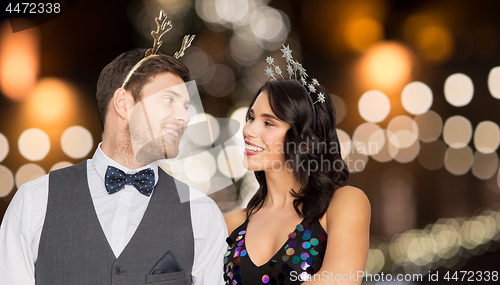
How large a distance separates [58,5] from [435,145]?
13.5 feet

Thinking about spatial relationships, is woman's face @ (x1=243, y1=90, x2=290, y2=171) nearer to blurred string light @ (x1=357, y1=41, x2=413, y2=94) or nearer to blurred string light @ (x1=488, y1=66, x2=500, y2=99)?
blurred string light @ (x1=357, y1=41, x2=413, y2=94)

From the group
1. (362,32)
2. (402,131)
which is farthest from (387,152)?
(362,32)

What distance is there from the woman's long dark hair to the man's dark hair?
1.73 feet

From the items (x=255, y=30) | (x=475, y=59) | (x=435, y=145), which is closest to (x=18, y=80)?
(x=255, y=30)

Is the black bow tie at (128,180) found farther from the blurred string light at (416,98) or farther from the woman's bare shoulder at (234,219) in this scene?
the blurred string light at (416,98)

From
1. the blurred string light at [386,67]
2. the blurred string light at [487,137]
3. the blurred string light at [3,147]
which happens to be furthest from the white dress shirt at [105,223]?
the blurred string light at [487,137]

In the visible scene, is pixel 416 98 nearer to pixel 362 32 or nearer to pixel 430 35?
pixel 430 35

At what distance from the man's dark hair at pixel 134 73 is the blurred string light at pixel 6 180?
236cm

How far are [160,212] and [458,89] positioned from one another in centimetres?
424

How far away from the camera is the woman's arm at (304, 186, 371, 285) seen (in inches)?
63.0

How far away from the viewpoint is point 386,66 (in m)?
4.45

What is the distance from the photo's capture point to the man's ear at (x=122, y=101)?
163 centimetres

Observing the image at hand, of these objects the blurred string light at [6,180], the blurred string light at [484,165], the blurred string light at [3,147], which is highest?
the blurred string light at [3,147]

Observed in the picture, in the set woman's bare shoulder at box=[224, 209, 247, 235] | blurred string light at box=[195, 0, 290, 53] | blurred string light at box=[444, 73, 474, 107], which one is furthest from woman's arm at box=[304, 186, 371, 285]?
blurred string light at box=[444, 73, 474, 107]
